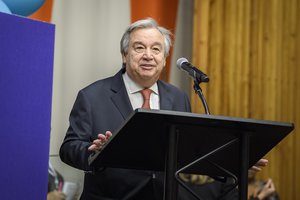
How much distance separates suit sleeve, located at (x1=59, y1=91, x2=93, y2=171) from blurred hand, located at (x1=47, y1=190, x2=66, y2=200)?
0.90 metres

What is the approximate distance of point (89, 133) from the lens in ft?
8.22

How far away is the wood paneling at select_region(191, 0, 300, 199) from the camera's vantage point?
13.3ft

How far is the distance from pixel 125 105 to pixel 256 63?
6.32 feet

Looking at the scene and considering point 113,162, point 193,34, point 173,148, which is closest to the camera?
point 173,148

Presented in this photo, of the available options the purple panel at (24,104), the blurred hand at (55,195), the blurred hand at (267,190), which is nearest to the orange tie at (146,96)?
the purple panel at (24,104)

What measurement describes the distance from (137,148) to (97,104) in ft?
2.59

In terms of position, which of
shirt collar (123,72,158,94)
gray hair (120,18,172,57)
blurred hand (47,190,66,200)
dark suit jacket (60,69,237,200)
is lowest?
blurred hand (47,190,66,200)

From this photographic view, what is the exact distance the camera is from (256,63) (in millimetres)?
4266

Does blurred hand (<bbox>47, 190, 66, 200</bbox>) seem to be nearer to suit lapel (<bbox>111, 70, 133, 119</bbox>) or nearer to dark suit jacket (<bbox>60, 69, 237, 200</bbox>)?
dark suit jacket (<bbox>60, 69, 237, 200</bbox>)

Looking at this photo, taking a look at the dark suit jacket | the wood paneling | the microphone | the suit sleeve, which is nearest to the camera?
the microphone

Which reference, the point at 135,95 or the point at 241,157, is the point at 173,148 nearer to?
the point at 241,157

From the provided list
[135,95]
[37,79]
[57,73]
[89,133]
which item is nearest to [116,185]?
[89,133]

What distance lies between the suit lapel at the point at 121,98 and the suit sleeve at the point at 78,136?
0.49 ft

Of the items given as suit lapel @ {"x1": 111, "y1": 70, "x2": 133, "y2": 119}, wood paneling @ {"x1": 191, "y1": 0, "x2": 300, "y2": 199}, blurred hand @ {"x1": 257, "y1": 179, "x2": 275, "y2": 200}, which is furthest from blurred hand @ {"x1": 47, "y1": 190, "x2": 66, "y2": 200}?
blurred hand @ {"x1": 257, "y1": 179, "x2": 275, "y2": 200}
